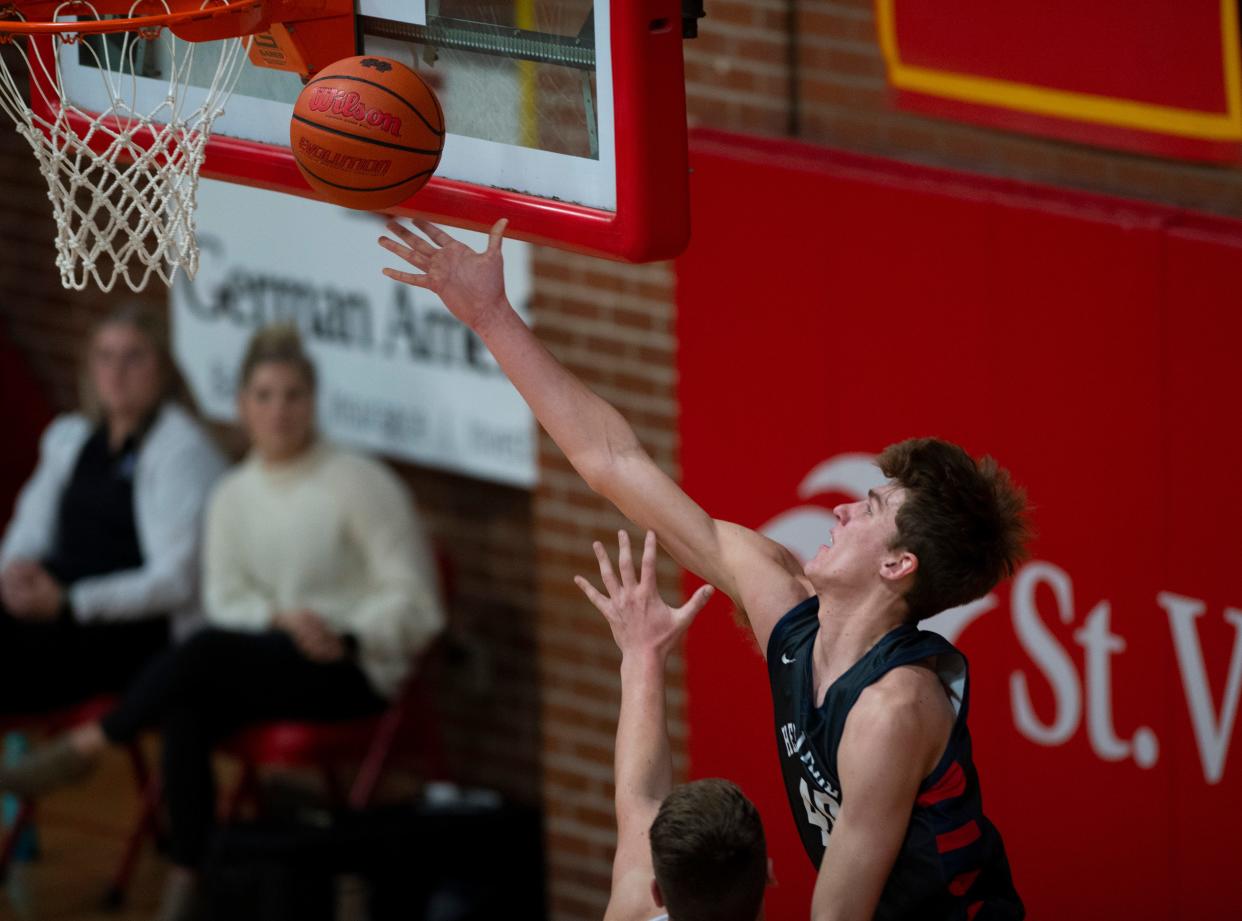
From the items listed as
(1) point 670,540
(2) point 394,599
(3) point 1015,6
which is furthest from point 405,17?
(2) point 394,599

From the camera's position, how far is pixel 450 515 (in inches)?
290

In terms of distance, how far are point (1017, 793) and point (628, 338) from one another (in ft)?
5.69

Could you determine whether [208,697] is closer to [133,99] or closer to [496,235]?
[133,99]

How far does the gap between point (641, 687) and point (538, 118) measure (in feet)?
3.53

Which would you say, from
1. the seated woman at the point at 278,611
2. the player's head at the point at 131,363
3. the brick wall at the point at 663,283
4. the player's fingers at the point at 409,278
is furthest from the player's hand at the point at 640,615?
the player's head at the point at 131,363

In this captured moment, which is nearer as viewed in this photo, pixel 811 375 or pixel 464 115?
pixel 464 115

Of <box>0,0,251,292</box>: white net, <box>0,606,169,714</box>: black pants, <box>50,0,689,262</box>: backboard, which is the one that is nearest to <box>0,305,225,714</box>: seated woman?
<box>0,606,169,714</box>: black pants

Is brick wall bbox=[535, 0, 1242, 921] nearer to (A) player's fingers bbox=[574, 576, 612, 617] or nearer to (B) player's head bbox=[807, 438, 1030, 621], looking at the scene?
(B) player's head bbox=[807, 438, 1030, 621]

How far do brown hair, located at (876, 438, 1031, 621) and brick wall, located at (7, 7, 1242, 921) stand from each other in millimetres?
1644

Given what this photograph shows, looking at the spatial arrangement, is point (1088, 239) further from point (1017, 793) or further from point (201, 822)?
point (201, 822)

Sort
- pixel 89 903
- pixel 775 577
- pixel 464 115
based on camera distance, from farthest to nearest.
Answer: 1. pixel 89 903
2. pixel 464 115
3. pixel 775 577

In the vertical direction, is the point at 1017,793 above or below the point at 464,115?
below

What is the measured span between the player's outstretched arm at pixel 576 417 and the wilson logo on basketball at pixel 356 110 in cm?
24

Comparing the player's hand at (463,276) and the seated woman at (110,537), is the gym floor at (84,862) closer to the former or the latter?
the seated woman at (110,537)
